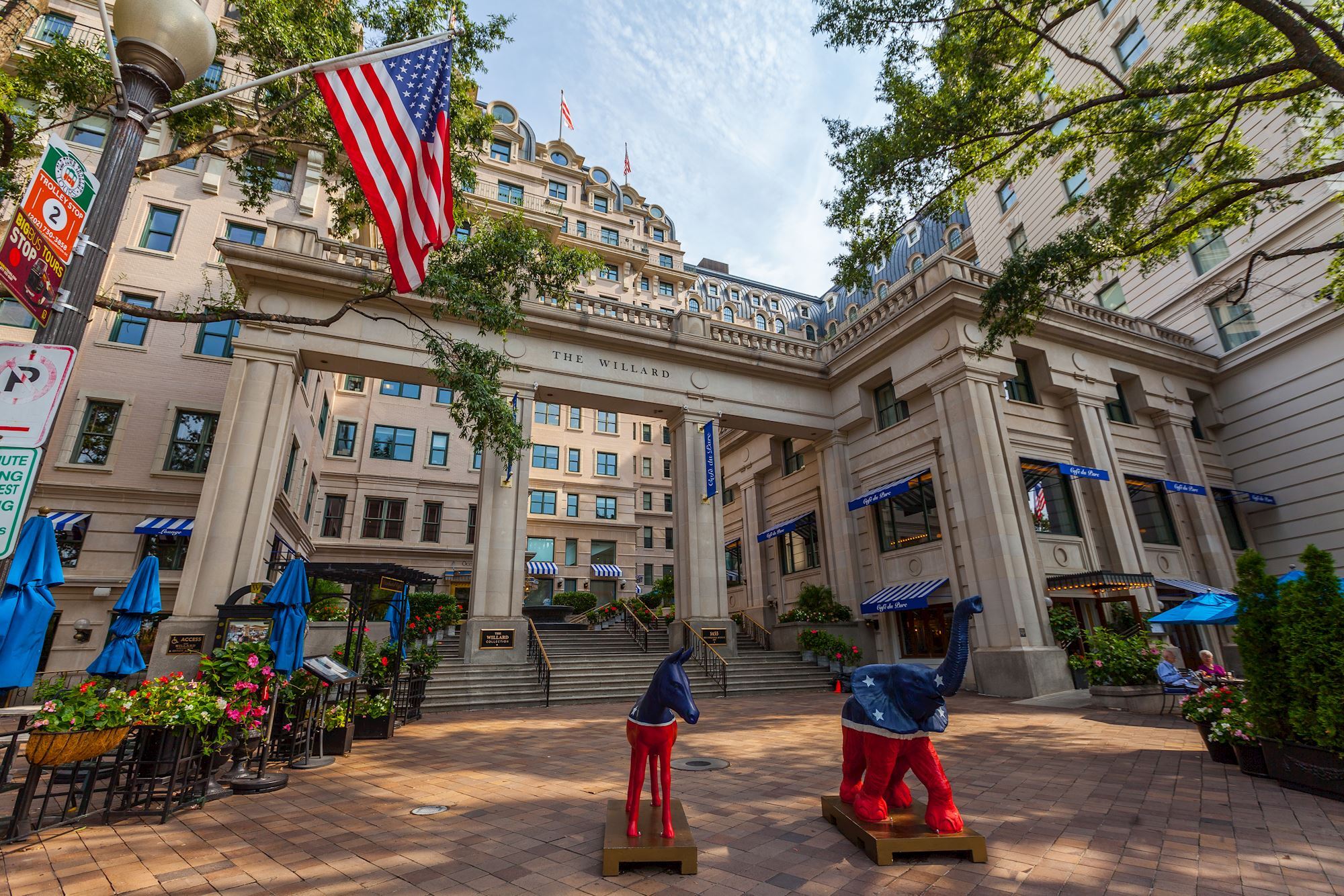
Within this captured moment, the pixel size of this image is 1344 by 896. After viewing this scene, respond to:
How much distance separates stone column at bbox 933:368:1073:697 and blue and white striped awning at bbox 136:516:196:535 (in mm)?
23216

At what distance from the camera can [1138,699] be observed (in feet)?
41.8

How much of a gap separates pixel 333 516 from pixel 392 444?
4560mm

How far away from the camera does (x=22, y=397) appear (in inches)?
141

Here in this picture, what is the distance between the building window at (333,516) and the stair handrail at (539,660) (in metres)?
16.7

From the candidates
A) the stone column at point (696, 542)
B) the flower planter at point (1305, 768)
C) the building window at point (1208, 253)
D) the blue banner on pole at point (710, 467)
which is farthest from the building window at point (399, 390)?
the building window at point (1208, 253)

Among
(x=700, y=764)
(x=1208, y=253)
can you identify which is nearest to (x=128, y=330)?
(x=700, y=764)

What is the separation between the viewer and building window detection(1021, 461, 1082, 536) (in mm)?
18828

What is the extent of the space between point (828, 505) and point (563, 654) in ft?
37.0

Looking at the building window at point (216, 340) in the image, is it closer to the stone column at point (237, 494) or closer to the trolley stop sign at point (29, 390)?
the stone column at point (237, 494)

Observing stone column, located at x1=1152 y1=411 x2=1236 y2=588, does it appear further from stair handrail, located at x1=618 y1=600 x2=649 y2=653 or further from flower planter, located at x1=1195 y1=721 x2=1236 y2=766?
stair handrail, located at x1=618 y1=600 x2=649 y2=653

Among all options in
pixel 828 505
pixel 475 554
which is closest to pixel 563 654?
pixel 475 554

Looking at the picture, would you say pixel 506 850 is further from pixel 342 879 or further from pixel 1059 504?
pixel 1059 504

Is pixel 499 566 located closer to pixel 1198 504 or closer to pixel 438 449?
pixel 438 449

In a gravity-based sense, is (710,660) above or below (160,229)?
below
